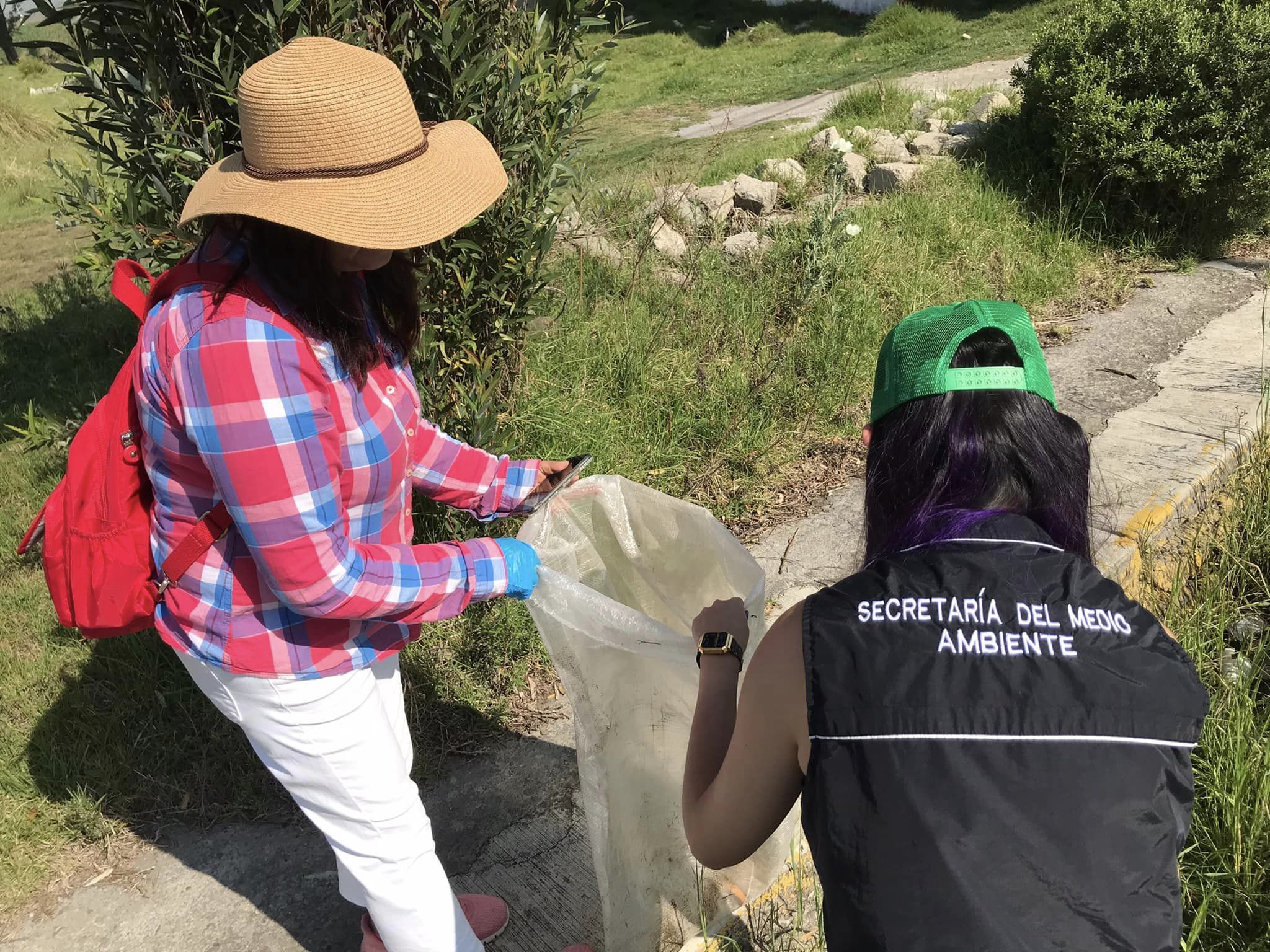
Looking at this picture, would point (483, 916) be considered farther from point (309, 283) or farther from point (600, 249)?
point (600, 249)

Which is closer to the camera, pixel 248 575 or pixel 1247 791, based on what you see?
pixel 248 575

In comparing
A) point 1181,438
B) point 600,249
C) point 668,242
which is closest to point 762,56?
point 668,242

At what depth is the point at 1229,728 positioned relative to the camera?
2.11 meters

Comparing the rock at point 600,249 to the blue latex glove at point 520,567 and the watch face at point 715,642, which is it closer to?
the blue latex glove at point 520,567

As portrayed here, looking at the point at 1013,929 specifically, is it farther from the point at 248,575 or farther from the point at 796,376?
the point at 796,376

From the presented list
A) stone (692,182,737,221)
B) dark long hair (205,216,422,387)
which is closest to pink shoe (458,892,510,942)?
dark long hair (205,216,422,387)

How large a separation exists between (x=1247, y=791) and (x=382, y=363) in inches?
79.0

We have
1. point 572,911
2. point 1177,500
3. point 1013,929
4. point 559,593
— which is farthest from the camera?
point 1177,500

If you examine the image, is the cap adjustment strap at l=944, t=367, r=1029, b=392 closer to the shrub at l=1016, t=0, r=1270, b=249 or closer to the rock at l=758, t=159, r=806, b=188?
the shrub at l=1016, t=0, r=1270, b=249

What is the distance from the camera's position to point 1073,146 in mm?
5820

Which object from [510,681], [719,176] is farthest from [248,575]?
[719,176]

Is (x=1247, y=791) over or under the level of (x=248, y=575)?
under

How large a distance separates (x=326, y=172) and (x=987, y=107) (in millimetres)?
7457

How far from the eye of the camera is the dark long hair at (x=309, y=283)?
1.40 meters
